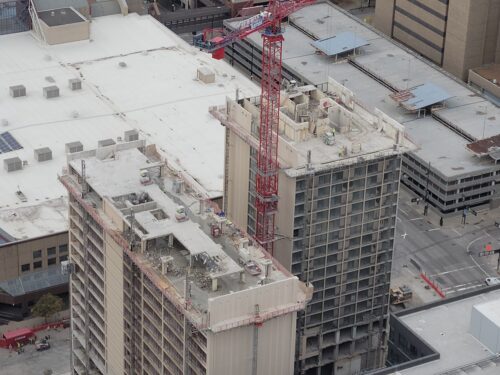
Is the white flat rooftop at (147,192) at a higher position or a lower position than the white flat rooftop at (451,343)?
higher

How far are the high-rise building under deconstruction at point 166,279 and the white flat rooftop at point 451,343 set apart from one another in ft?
83.5

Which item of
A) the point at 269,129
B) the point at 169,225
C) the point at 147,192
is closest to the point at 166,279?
the point at 169,225

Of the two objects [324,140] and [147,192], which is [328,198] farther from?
[147,192]

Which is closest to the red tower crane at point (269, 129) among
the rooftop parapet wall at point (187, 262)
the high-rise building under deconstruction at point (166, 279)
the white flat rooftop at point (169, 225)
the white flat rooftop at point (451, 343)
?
the high-rise building under deconstruction at point (166, 279)

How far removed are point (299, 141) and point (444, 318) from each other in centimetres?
3346

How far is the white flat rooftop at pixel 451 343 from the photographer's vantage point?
609ft

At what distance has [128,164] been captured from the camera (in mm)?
194250

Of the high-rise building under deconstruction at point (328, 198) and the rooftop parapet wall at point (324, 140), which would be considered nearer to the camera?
the rooftop parapet wall at point (324, 140)

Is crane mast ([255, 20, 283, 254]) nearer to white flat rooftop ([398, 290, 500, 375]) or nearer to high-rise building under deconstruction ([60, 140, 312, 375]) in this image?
high-rise building under deconstruction ([60, 140, 312, 375])

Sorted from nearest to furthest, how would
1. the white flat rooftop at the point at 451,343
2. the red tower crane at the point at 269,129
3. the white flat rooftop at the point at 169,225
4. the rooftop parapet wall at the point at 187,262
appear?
1. the rooftop parapet wall at the point at 187,262
2. the white flat rooftop at the point at 169,225
3. the white flat rooftop at the point at 451,343
4. the red tower crane at the point at 269,129

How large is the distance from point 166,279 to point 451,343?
45.3 m

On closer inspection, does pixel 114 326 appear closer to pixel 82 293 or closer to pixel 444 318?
pixel 82 293

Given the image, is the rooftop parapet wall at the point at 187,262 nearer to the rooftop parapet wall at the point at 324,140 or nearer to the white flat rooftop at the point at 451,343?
the rooftop parapet wall at the point at 324,140

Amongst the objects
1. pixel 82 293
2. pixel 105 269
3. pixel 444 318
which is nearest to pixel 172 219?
pixel 105 269
